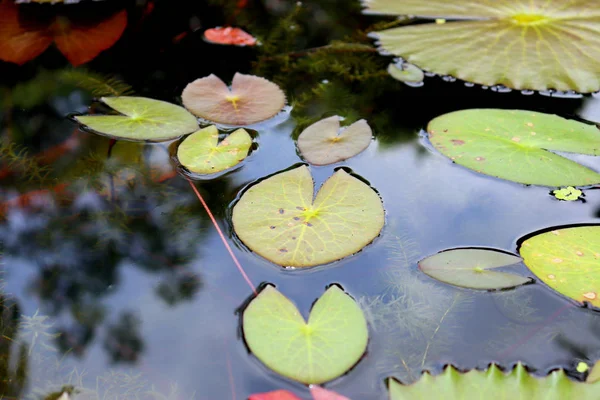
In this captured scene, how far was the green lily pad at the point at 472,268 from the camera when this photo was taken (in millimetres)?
1444

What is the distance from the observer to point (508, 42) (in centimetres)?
233

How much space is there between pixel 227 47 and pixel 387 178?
49.1 inches

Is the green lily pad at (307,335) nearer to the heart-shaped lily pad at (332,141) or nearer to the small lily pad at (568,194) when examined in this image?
the heart-shaped lily pad at (332,141)

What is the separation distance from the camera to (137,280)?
151cm

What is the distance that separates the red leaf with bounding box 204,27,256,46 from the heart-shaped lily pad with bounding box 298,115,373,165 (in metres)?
0.84

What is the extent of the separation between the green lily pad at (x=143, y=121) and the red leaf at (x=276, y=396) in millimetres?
1139

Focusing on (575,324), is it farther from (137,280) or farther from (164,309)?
(137,280)

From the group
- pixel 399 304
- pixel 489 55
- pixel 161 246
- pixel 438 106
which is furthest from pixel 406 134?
pixel 161 246

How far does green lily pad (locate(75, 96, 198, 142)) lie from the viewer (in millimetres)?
1971

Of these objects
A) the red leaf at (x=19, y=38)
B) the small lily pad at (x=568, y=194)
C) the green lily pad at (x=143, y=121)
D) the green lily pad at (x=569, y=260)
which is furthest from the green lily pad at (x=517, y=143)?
the red leaf at (x=19, y=38)

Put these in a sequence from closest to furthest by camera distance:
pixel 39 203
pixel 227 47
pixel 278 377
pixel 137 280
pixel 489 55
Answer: pixel 278 377, pixel 137 280, pixel 39 203, pixel 489 55, pixel 227 47

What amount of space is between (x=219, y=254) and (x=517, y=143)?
3.83 feet

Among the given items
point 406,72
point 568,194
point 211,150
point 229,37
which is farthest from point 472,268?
point 229,37

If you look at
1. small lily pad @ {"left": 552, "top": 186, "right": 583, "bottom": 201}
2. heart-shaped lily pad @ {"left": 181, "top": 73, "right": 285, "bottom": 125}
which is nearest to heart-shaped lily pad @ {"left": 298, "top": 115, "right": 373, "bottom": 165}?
heart-shaped lily pad @ {"left": 181, "top": 73, "right": 285, "bottom": 125}
